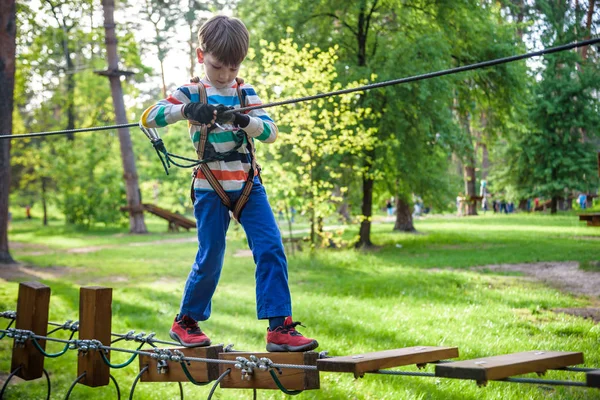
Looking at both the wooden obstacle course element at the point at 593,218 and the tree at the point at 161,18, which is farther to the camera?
the tree at the point at 161,18

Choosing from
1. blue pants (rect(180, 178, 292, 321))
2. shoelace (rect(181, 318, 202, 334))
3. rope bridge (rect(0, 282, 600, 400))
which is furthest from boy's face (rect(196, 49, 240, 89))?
rope bridge (rect(0, 282, 600, 400))

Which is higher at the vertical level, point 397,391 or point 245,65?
point 245,65

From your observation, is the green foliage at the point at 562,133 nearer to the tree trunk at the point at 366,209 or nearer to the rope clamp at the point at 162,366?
the tree trunk at the point at 366,209

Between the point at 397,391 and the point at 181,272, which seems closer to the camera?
the point at 397,391

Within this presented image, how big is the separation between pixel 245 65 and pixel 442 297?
754cm

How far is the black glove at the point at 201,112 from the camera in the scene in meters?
3.19

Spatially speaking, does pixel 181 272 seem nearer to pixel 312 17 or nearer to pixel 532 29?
pixel 312 17

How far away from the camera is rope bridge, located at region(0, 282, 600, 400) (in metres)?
2.46

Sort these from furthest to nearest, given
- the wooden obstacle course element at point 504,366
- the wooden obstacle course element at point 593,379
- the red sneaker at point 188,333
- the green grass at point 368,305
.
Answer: the green grass at point 368,305 → the red sneaker at point 188,333 → the wooden obstacle course element at point 504,366 → the wooden obstacle course element at point 593,379

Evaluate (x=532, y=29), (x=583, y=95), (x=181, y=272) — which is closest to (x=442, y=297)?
(x=181, y=272)

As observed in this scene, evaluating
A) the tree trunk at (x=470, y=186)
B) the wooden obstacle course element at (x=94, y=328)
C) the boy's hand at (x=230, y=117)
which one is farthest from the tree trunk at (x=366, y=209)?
the tree trunk at (x=470, y=186)

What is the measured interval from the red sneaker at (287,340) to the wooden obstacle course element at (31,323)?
192 cm

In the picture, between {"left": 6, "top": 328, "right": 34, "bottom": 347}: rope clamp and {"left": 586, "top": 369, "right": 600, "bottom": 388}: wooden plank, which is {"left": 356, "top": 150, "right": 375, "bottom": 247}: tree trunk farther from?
{"left": 586, "top": 369, "right": 600, "bottom": 388}: wooden plank

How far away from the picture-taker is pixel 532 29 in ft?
69.4
